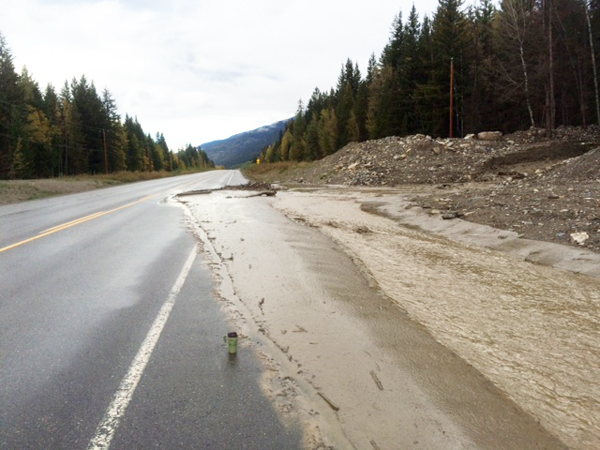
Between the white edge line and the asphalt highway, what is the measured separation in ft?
0.03

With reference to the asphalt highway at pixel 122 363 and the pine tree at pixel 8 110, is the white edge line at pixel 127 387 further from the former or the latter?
the pine tree at pixel 8 110

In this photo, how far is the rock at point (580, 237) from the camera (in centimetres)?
741

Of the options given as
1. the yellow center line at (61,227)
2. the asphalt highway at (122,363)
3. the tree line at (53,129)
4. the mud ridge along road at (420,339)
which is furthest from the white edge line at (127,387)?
the tree line at (53,129)

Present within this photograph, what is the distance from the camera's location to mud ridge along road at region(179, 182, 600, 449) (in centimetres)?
269

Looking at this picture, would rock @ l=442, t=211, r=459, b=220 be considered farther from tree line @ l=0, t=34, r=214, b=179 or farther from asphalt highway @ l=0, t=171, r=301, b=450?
tree line @ l=0, t=34, r=214, b=179

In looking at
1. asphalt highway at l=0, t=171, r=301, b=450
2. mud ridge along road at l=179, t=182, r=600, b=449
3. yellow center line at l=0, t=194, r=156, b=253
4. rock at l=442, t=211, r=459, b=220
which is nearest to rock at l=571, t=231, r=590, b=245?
mud ridge along road at l=179, t=182, r=600, b=449

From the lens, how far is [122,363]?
3504 mm

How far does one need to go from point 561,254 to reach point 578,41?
40.7 m

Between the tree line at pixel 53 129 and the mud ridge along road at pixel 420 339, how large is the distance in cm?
5192

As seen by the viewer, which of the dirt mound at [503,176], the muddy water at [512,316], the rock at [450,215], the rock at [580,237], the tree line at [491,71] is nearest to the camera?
the muddy water at [512,316]

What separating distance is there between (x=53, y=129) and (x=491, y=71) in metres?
57.4

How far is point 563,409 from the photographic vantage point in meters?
2.90

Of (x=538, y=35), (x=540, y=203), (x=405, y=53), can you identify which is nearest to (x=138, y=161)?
(x=405, y=53)

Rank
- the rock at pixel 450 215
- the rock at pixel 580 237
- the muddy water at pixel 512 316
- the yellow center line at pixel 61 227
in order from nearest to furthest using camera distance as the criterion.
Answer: the muddy water at pixel 512 316
the rock at pixel 580 237
the yellow center line at pixel 61 227
the rock at pixel 450 215
